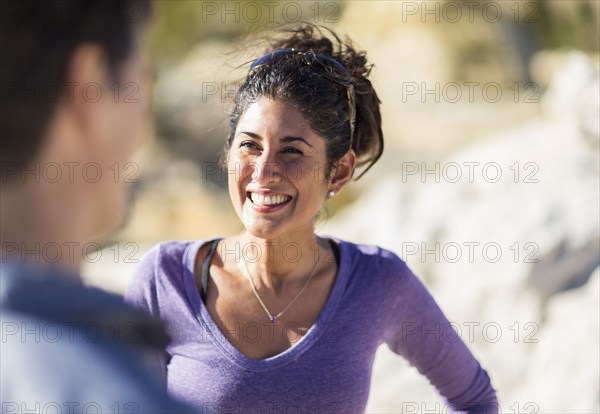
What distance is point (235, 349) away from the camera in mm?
1943

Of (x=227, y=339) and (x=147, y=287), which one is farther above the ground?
(x=147, y=287)

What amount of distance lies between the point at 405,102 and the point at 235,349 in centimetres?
843

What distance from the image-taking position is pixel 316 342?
198cm

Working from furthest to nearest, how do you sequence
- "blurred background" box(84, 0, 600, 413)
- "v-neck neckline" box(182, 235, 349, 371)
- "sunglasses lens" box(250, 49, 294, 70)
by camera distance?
1. "blurred background" box(84, 0, 600, 413)
2. "sunglasses lens" box(250, 49, 294, 70)
3. "v-neck neckline" box(182, 235, 349, 371)

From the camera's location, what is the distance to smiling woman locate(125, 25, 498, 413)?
196cm

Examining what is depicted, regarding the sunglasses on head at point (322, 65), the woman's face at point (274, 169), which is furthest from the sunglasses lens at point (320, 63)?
the woman's face at point (274, 169)

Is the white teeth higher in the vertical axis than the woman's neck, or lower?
higher

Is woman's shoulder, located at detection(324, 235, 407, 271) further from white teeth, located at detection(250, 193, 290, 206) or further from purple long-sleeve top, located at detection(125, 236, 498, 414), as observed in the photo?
white teeth, located at detection(250, 193, 290, 206)

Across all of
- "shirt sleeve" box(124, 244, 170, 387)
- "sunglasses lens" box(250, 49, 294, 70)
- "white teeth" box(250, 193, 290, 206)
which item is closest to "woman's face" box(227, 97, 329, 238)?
"white teeth" box(250, 193, 290, 206)

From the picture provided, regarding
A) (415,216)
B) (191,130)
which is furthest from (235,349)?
(191,130)

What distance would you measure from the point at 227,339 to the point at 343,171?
0.55m

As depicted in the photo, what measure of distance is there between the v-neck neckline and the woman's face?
0.16 m

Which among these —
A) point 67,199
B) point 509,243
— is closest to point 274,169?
point 67,199

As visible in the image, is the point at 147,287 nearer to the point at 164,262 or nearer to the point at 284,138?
the point at 164,262
